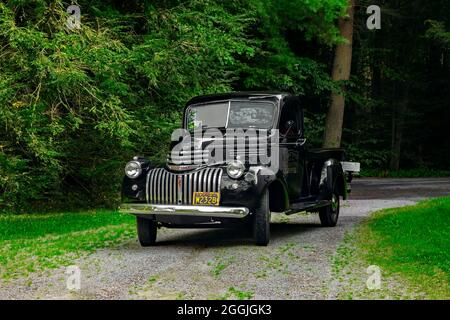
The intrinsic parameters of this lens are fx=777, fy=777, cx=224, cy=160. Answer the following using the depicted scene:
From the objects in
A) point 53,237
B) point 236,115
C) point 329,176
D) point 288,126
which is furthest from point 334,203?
point 53,237

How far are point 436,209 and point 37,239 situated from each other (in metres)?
7.83

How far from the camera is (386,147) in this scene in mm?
41000

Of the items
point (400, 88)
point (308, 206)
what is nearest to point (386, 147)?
point (400, 88)

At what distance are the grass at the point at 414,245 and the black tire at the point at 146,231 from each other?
3042 mm

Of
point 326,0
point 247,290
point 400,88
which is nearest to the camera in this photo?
point 247,290

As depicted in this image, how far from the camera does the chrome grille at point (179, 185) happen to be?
419 inches

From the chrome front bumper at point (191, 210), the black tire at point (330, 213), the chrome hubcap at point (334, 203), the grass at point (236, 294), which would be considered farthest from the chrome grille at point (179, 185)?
the chrome hubcap at point (334, 203)

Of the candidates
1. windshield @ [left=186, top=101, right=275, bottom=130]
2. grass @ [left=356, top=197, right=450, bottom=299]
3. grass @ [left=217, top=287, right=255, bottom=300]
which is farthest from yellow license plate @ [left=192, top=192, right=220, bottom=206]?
grass @ [left=217, top=287, right=255, bottom=300]

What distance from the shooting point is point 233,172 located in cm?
1053

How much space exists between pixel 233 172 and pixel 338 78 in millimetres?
20268

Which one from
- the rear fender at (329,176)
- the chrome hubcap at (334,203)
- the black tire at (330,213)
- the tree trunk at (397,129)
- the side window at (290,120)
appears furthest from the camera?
the tree trunk at (397,129)

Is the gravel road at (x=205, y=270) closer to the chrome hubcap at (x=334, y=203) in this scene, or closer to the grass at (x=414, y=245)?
the chrome hubcap at (x=334, y=203)
